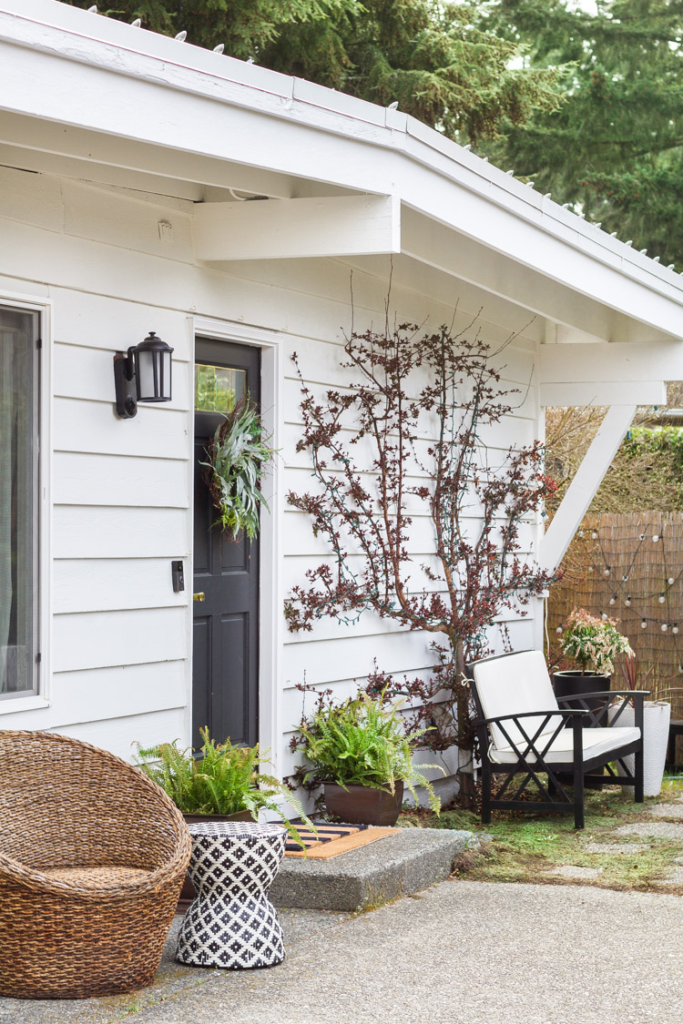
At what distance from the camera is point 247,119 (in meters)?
4.18

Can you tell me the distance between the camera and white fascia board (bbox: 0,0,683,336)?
347cm

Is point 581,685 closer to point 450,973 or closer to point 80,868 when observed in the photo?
point 450,973

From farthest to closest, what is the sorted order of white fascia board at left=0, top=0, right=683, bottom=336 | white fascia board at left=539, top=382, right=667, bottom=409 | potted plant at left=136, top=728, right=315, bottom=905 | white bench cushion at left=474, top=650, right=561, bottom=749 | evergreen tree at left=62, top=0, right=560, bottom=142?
evergreen tree at left=62, top=0, right=560, bottom=142 < white fascia board at left=539, top=382, right=667, bottom=409 < white bench cushion at left=474, top=650, right=561, bottom=749 < potted plant at left=136, top=728, right=315, bottom=905 < white fascia board at left=0, top=0, right=683, bottom=336

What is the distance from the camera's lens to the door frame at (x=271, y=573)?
222 inches

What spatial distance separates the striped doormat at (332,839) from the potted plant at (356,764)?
0.50ft

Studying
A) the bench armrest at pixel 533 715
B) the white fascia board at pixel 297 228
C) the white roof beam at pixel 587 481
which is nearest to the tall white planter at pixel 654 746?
the bench armrest at pixel 533 715

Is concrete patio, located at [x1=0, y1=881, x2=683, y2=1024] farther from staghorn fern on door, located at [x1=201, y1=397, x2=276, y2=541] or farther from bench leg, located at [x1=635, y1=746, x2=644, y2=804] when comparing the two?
bench leg, located at [x1=635, y1=746, x2=644, y2=804]

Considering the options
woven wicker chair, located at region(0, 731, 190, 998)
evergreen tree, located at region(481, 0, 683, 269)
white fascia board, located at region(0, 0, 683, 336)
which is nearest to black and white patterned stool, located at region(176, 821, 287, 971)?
woven wicker chair, located at region(0, 731, 190, 998)

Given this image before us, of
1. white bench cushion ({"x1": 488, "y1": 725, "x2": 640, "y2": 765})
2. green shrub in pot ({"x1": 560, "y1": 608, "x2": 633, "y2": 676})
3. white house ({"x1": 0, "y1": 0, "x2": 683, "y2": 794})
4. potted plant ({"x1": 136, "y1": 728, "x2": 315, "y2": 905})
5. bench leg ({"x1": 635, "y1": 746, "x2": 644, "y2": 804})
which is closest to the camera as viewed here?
white house ({"x1": 0, "y1": 0, "x2": 683, "y2": 794})

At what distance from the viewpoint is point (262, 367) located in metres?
5.70

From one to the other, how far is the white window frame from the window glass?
0.98 m

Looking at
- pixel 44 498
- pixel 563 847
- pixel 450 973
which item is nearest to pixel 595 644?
pixel 563 847

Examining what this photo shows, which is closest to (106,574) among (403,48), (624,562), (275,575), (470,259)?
(275,575)

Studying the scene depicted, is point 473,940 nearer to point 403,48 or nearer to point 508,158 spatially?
point 403,48
